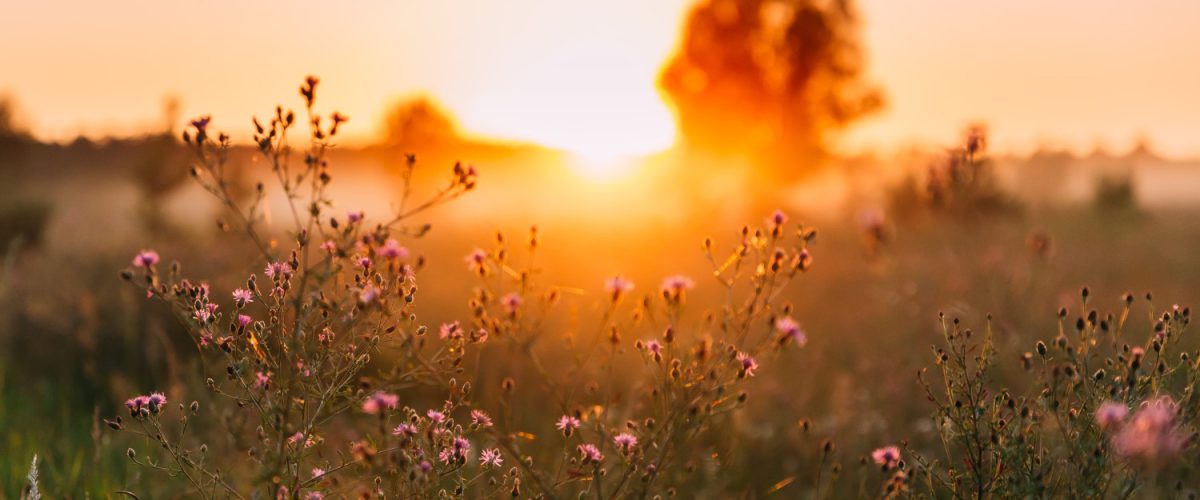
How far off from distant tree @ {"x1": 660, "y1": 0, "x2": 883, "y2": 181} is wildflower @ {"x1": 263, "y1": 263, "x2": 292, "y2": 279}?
92.5 feet

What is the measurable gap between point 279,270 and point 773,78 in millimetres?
28975

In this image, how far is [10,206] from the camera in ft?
45.6

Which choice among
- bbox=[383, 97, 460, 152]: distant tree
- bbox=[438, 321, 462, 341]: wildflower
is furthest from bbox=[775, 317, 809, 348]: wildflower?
bbox=[383, 97, 460, 152]: distant tree

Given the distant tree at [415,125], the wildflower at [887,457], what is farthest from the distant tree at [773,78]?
the wildflower at [887,457]

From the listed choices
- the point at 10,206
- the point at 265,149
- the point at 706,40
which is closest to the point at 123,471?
the point at 265,149

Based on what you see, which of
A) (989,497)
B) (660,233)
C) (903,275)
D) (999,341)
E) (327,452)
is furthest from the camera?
(660,233)

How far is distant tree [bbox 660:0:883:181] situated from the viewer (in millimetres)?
29469

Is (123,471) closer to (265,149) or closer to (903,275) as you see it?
(265,149)

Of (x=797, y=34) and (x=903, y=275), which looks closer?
(x=903, y=275)

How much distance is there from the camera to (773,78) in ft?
98.3

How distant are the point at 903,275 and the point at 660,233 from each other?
946 cm

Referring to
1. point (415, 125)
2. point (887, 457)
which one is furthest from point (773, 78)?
point (887, 457)

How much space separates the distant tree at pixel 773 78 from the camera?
2947 centimetres

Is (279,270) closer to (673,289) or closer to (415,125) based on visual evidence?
(673,289)
